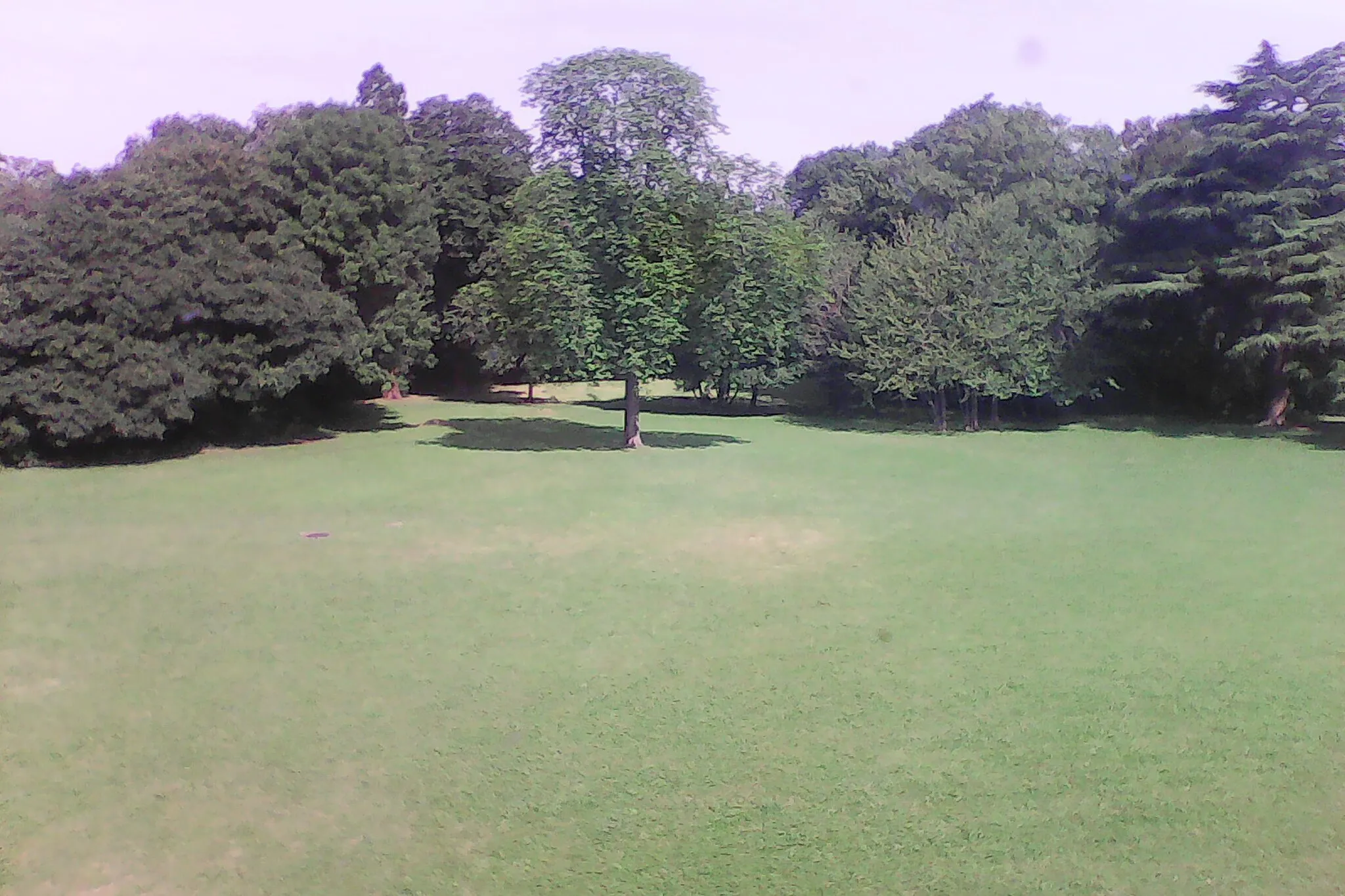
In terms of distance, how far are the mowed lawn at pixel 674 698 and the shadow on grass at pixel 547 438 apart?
602cm

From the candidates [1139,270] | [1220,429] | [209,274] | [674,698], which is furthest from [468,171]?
[674,698]

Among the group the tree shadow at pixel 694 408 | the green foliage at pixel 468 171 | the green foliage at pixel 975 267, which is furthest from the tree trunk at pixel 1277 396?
the green foliage at pixel 468 171

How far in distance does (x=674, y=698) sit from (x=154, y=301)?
1284 cm

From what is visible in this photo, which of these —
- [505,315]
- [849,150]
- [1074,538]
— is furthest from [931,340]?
[849,150]

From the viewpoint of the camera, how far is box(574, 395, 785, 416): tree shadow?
1038 inches

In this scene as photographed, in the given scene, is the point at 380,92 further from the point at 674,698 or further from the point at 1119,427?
the point at 674,698

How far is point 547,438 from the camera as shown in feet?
61.5

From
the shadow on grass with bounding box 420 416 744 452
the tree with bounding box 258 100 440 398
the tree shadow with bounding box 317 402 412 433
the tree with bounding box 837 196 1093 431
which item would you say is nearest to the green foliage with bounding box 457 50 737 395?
the shadow on grass with bounding box 420 416 744 452

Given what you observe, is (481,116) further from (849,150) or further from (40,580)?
(40,580)

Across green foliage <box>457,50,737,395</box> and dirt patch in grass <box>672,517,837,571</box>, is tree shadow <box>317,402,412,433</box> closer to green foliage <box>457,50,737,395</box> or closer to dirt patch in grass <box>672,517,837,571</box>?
green foliage <box>457,50,737,395</box>

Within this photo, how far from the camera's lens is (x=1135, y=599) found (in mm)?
7156

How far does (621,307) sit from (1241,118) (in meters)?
12.7

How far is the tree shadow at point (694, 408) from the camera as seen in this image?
26359 mm

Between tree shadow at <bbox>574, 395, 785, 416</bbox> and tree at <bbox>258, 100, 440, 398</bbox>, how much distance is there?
803cm
